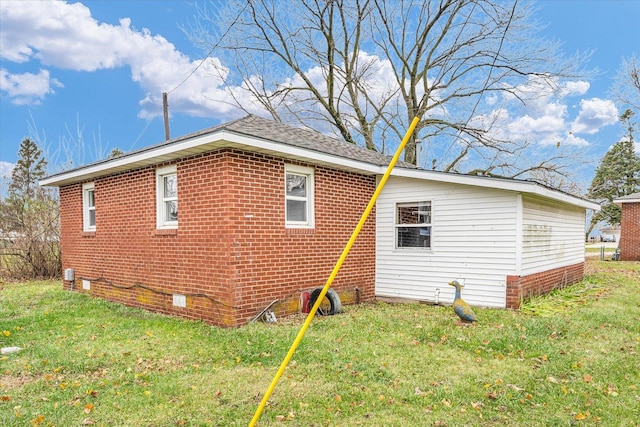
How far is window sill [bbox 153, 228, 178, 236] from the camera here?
25.9 feet

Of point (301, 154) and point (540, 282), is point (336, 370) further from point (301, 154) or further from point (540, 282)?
point (540, 282)

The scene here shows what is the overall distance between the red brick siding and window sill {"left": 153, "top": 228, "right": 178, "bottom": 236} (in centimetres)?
661

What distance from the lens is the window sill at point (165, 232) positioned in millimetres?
7906

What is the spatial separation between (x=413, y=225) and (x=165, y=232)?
17.6 feet

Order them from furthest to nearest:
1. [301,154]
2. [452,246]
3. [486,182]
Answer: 1. [452,246]
2. [486,182]
3. [301,154]

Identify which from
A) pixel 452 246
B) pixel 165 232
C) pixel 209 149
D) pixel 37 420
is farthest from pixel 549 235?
pixel 37 420

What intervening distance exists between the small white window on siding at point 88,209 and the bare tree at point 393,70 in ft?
35.6

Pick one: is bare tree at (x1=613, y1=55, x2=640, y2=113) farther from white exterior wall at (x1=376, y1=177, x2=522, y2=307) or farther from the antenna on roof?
the antenna on roof

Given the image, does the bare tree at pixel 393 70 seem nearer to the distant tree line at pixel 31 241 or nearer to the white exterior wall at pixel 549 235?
the white exterior wall at pixel 549 235

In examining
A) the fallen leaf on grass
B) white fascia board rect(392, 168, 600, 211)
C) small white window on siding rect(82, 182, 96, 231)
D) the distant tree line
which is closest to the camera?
the fallen leaf on grass

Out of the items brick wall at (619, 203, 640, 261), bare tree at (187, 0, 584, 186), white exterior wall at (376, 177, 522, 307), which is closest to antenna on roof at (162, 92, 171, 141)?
bare tree at (187, 0, 584, 186)

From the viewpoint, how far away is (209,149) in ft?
22.7

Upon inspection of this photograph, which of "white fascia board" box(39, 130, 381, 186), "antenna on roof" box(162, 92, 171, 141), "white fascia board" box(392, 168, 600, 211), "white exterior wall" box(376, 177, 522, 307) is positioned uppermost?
"antenna on roof" box(162, 92, 171, 141)

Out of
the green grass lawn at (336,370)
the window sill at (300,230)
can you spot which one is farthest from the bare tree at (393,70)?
the green grass lawn at (336,370)
